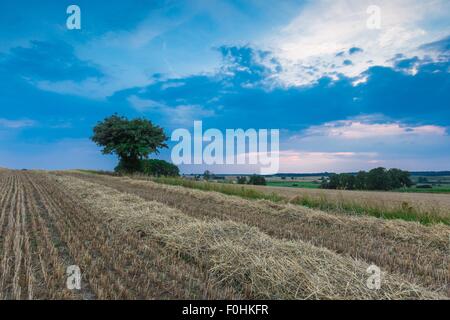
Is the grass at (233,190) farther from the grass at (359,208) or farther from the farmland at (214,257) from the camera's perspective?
the farmland at (214,257)

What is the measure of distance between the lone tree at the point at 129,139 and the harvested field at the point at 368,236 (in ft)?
89.8

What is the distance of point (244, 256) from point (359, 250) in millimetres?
2560

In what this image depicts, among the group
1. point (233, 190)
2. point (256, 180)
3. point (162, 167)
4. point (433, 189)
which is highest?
point (162, 167)

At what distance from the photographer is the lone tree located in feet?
121

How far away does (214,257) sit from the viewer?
17.2 feet

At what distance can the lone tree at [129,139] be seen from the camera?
36812 mm

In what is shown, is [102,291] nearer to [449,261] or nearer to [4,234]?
[4,234]

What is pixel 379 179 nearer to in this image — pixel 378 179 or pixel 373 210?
pixel 378 179

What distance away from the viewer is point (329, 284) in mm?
4094

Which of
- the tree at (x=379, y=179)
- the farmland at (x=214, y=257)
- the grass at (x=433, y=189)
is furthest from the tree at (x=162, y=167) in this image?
the farmland at (x=214, y=257)

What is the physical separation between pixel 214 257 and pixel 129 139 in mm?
33876

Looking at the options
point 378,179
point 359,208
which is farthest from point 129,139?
point 359,208

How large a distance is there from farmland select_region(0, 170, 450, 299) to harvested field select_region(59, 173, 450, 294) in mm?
26

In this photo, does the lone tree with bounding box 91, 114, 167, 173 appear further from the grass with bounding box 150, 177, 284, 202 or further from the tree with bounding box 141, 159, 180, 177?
the grass with bounding box 150, 177, 284, 202
